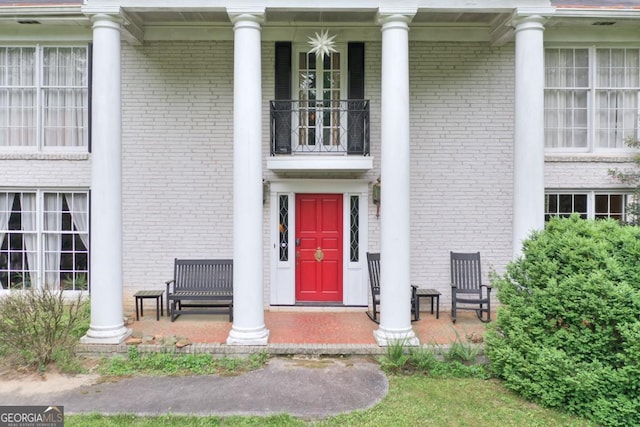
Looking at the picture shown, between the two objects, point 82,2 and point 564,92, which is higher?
point 82,2

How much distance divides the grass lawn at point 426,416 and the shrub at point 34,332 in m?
1.50

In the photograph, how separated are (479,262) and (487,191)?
141 cm

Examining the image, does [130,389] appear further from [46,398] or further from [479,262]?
[479,262]

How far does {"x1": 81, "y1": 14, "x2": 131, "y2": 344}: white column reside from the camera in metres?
6.26

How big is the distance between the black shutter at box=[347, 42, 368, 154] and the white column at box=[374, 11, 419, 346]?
1.52 m

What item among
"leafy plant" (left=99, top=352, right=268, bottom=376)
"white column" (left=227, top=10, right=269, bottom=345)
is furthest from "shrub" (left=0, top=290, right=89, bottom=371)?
"white column" (left=227, top=10, right=269, bottom=345)

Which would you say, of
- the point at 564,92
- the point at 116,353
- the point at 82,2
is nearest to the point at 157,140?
the point at 82,2

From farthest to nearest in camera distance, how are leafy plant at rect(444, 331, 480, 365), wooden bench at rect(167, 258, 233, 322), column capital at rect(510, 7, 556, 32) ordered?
wooden bench at rect(167, 258, 233, 322) → column capital at rect(510, 7, 556, 32) → leafy plant at rect(444, 331, 480, 365)

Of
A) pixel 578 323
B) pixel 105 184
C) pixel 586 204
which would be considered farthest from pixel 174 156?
pixel 586 204

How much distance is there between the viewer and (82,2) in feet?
21.7

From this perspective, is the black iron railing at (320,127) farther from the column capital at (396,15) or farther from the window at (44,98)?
the window at (44,98)

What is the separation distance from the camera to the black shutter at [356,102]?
308 inches

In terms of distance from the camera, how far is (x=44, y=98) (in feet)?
27.2

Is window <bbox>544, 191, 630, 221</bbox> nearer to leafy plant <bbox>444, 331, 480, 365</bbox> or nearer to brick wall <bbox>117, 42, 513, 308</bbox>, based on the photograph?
brick wall <bbox>117, 42, 513, 308</bbox>
